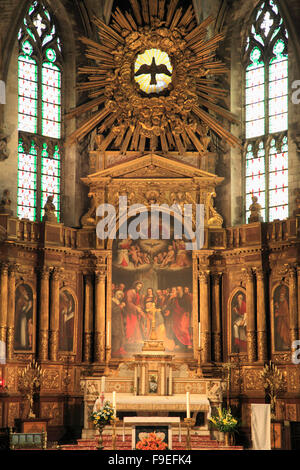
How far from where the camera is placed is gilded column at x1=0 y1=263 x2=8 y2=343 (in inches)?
882

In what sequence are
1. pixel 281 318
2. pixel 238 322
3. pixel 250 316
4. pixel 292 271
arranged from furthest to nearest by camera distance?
pixel 238 322 → pixel 250 316 → pixel 281 318 → pixel 292 271

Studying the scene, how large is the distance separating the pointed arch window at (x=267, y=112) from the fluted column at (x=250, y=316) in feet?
7.51

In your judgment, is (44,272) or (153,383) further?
(44,272)

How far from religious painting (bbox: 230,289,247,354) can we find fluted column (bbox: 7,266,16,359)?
19.4 feet

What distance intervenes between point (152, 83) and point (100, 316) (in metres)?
6.71

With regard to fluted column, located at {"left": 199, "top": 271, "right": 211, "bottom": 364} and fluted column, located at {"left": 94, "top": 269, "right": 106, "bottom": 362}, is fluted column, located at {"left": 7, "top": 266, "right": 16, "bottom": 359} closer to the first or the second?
fluted column, located at {"left": 94, "top": 269, "right": 106, "bottom": 362}

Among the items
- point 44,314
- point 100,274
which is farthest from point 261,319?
point 44,314

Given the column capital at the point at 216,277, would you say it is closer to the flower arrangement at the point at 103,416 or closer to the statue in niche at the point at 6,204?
the statue in niche at the point at 6,204

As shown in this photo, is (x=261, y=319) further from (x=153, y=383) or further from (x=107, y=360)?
(x=107, y=360)

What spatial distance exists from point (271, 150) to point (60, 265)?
6974mm

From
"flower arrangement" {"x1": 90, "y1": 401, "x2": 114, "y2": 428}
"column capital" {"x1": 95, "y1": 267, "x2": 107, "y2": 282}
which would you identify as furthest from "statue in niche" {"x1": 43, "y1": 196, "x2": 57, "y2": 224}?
"flower arrangement" {"x1": 90, "y1": 401, "x2": 114, "y2": 428}

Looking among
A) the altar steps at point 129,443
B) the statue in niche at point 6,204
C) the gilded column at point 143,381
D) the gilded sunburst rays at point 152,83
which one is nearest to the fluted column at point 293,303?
the altar steps at point 129,443

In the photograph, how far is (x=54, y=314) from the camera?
23.7 m

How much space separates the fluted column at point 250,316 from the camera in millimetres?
23406
